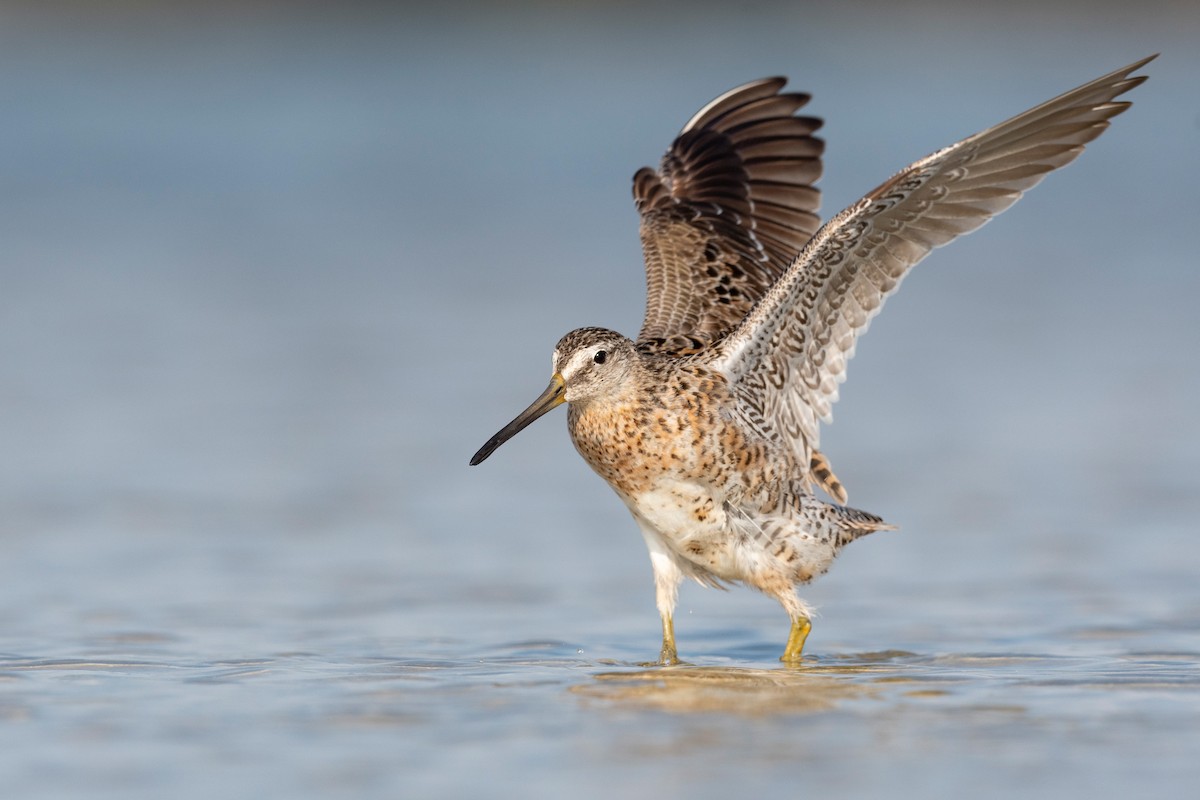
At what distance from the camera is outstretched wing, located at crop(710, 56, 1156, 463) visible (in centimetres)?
628

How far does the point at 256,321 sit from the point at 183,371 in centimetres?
165

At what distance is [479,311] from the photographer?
13102mm

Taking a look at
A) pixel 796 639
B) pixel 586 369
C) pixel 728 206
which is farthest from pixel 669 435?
pixel 728 206

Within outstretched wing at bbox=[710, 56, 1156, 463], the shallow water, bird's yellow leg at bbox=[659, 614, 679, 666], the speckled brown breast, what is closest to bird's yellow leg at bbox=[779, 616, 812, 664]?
the shallow water

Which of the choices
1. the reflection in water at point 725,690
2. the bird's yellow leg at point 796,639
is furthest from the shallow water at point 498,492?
the bird's yellow leg at point 796,639

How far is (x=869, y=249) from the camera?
6.60 meters

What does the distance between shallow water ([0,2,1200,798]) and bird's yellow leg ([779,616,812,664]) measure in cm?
14

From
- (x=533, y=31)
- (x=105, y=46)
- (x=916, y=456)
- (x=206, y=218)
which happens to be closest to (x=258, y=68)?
(x=105, y=46)

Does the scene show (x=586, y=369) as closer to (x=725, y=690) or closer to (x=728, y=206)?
(x=725, y=690)

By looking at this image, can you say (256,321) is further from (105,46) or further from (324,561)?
(105,46)

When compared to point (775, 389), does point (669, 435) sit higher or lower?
lower

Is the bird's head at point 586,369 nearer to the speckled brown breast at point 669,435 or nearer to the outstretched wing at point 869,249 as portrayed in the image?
the speckled brown breast at point 669,435

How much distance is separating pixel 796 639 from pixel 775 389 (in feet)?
3.15

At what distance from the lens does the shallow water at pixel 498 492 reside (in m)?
4.98
